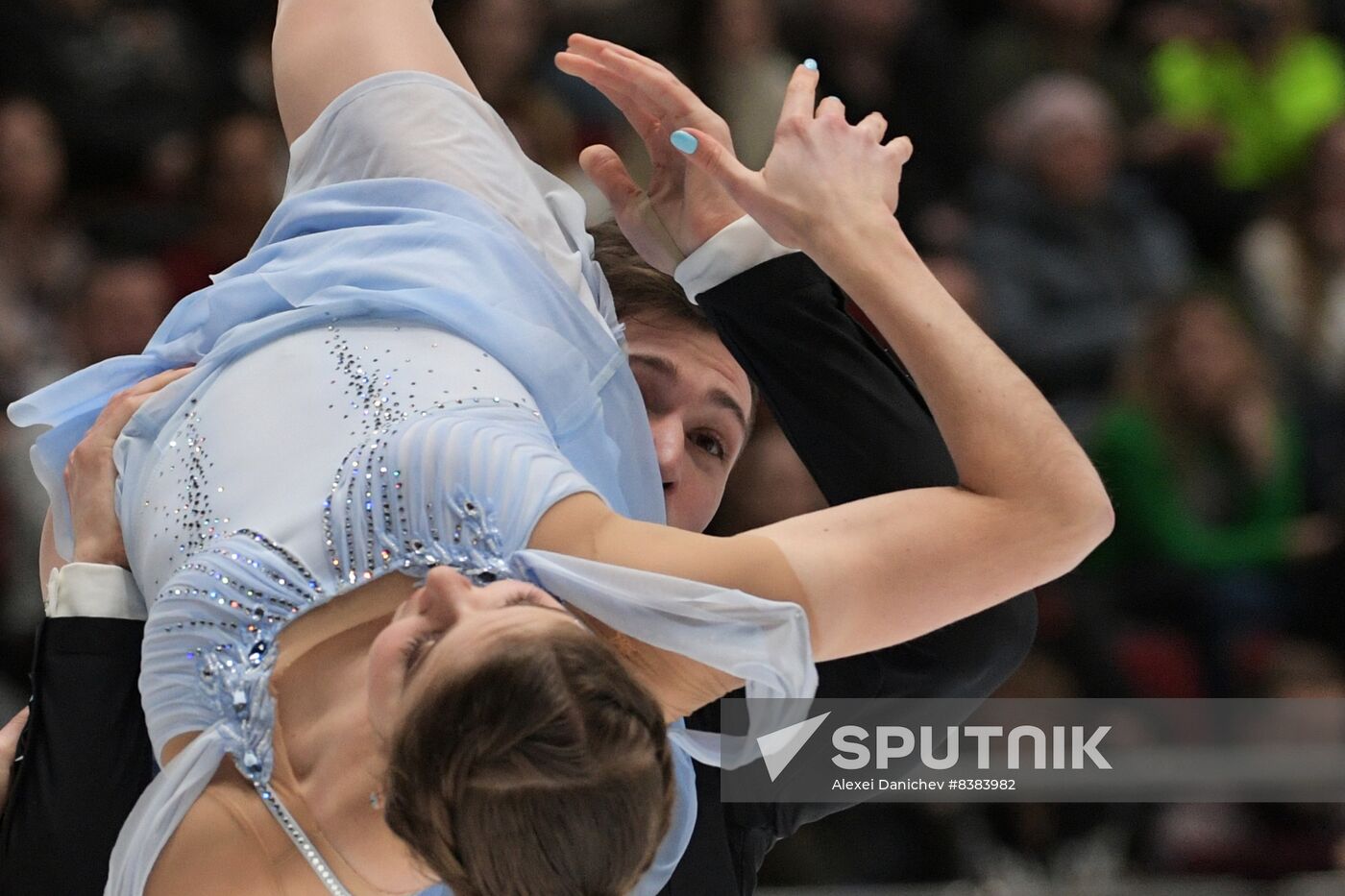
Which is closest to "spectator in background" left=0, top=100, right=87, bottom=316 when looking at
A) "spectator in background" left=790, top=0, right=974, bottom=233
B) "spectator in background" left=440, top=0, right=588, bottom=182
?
"spectator in background" left=440, top=0, right=588, bottom=182

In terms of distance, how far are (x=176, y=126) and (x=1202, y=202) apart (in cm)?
286

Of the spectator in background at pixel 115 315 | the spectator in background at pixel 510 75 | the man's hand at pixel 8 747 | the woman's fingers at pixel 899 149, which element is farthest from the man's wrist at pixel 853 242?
the spectator in background at pixel 510 75

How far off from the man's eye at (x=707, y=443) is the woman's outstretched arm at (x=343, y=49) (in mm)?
506

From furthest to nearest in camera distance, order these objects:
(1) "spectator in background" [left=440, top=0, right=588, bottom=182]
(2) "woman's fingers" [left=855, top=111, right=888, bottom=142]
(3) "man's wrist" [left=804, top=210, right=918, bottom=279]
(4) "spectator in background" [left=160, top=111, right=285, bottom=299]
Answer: (1) "spectator in background" [left=440, top=0, right=588, bottom=182] < (4) "spectator in background" [left=160, top=111, right=285, bottom=299] < (2) "woman's fingers" [left=855, top=111, right=888, bottom=142] < (3) "man's wrist" [left=804, top=210, right=918, bottom=279]

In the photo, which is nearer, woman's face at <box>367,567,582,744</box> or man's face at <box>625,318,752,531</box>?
woman's face at <box>367,567,582,744</box>

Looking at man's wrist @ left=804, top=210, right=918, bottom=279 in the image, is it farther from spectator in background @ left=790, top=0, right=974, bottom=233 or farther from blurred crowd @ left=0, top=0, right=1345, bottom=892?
spectator in background @ left=790, top=0, right=974, bottom=233

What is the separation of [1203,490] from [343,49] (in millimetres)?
3177

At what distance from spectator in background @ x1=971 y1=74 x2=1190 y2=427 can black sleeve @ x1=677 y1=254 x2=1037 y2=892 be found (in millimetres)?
2628

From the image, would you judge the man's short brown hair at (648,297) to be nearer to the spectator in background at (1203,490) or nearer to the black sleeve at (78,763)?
the black sleeve at (78,763)

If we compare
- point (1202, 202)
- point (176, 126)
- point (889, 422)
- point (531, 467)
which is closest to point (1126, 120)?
point (1202, 202)

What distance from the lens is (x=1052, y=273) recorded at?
16.3 ft

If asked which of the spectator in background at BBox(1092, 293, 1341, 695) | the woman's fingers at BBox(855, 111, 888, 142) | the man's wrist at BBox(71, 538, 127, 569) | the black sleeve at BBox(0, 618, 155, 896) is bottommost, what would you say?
the spectator in background at BBox(1092, 293, 1341, 695)
